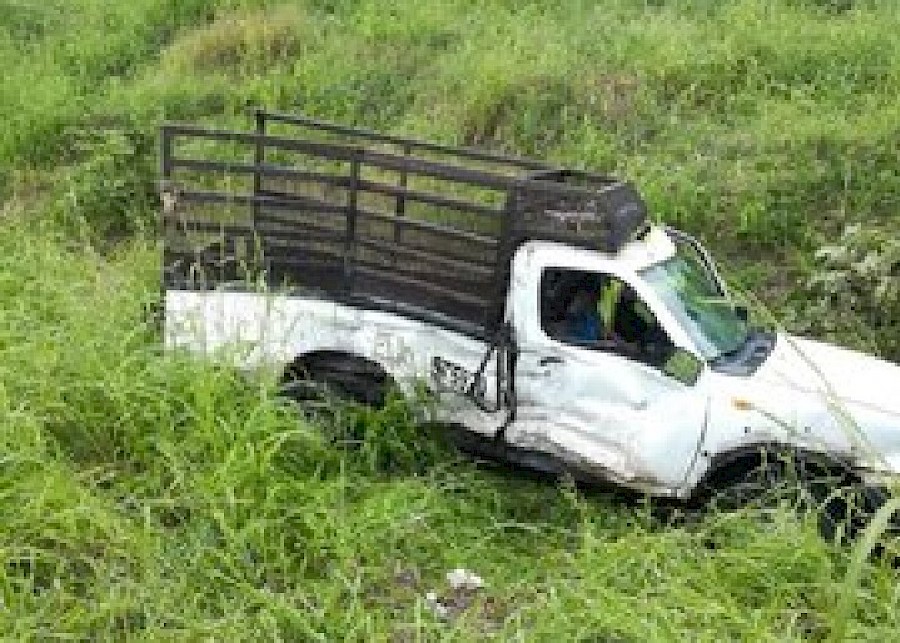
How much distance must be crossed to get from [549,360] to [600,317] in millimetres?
351

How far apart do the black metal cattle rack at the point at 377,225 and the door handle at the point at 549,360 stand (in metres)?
0.35

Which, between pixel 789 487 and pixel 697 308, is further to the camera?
pixel 697 308

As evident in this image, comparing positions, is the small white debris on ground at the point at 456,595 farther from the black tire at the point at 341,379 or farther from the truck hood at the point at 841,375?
the truck hood at the point at 841,375

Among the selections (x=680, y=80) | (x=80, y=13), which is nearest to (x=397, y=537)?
(x=680, y=80)

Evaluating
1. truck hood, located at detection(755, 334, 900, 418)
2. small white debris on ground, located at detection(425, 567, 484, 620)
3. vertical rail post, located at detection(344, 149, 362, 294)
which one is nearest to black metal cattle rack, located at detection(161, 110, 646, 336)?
vertical rail post, located at detection(344, 149, 362, 294)

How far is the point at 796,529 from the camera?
4867mm

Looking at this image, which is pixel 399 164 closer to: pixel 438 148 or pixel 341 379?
pixel 438 148

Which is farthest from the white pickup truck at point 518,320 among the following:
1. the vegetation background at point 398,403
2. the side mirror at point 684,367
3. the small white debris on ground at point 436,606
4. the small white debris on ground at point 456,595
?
the small white debris on ground at point 436,606

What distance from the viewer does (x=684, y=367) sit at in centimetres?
617

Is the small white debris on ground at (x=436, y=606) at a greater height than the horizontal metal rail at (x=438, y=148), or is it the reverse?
the horizontal metal rail at (x=438, y=148)

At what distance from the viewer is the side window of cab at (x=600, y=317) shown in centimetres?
632

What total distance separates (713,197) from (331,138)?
3203 mm

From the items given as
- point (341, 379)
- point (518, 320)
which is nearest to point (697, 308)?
point (518, 320)

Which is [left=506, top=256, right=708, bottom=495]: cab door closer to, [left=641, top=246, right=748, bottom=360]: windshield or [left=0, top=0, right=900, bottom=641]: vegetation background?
[left=641, top=246, right=748, bottom=360]: windshield
